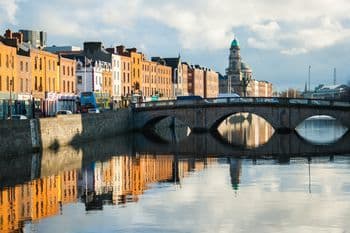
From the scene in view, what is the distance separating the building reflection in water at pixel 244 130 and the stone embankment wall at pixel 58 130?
41.9 feet

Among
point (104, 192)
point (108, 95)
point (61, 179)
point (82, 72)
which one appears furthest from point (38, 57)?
point (104, 192)

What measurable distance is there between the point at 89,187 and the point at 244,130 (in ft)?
230

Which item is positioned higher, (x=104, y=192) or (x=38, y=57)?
(x=38, y=57)

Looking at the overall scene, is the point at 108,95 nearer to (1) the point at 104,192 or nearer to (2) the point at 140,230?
(1) the point at 104,192

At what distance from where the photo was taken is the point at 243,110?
3376 inches

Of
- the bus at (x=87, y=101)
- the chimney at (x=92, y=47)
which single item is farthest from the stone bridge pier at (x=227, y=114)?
the chimney at (x=92, y=47)

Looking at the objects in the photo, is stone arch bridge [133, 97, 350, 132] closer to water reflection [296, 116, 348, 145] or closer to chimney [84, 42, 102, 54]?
water reflection [296, 116, 348, 145]

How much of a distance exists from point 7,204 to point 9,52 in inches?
1646

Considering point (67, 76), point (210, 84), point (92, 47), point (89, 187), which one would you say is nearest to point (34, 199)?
point (89, 187)

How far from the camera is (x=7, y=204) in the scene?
3195 centimetres

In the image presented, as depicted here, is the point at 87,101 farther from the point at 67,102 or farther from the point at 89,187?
the point at 89,187

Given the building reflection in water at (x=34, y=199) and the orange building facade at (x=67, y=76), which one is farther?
the orange building facade at (x=67, y=76)

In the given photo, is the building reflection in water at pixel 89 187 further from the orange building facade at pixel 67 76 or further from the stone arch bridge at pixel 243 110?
the orange building facade at pixel 67 76

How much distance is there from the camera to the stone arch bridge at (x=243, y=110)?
8288cm
